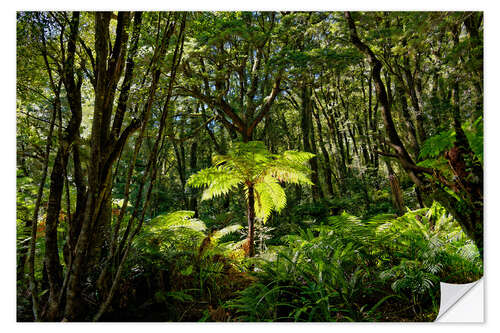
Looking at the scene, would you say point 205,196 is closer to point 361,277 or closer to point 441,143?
point 361,277

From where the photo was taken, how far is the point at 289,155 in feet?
8.85

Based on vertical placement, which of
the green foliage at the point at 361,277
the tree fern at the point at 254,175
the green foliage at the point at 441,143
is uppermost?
the green foliage at the point at 441,143

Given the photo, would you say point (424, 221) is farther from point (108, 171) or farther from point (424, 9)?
point (108, 171)

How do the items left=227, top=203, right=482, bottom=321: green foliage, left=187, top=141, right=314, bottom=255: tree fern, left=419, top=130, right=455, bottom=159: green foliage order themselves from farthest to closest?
left=187, top=141, right=314, bottom=255: tree fern → left=419, top=130, right=455, bottom=159: green foliage → left=227, top=203, right=482, bottom=321: green foliage

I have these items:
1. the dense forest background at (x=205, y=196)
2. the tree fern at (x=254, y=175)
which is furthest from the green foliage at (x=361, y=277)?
the tree fern at (x=254, y=175)

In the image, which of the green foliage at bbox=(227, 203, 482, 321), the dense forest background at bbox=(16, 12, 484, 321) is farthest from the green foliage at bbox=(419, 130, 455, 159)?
the green foliage at bbox=(227, 203, 482, 321)

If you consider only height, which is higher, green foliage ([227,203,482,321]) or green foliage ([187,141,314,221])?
green foliage ([187,141,314,221])

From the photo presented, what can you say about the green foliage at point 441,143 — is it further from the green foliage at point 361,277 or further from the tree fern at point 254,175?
the tree fern at point 254,175

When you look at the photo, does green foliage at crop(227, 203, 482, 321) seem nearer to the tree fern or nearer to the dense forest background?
the dense forest background

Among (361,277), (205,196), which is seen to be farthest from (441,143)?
(205,196)

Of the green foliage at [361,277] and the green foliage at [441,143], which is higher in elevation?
the green foliage at [441,143]

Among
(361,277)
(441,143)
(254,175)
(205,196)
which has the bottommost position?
(361,277)

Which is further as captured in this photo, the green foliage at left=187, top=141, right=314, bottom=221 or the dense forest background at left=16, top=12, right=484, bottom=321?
the green foliage at left=187, top=141, right=314, bottom=221
